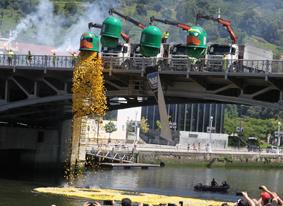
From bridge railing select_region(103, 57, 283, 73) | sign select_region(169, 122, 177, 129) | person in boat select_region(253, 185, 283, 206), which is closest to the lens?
person in boat select_region(253, 185, 283, 206)

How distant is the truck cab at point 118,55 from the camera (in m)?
73.4

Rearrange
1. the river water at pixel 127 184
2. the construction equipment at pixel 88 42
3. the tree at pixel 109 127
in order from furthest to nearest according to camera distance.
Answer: the tree at pixel 109 127
the construction equipment at pixel 88 42
the river water at pixel 127 184

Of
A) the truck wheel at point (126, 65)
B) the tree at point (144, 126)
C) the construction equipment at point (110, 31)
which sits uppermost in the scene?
the construction equipment at point (110, 31)

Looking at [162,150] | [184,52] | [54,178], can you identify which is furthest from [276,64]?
[162,150]

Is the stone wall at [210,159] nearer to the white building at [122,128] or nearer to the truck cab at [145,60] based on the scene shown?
the white building at [122,128]

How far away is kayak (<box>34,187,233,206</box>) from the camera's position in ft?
211

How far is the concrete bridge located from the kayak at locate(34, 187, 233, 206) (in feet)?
28.9

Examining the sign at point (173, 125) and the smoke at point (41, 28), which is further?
the sign at point (173, 125)

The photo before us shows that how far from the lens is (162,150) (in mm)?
136125

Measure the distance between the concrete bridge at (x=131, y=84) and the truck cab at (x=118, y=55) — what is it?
0.11 meters

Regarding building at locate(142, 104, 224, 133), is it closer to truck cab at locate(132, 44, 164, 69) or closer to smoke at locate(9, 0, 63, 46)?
smoke at locate(9, 0, 63, 46)

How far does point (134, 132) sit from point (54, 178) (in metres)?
68.1

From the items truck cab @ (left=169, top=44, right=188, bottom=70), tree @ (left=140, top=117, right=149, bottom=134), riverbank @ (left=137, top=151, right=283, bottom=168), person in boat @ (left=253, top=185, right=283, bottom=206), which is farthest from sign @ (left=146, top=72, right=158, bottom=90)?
tree @ (left=140, top=117, right=149, bottom=134)

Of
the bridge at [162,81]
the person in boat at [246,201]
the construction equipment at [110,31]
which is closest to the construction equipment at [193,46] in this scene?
the bridge at [162,81]
